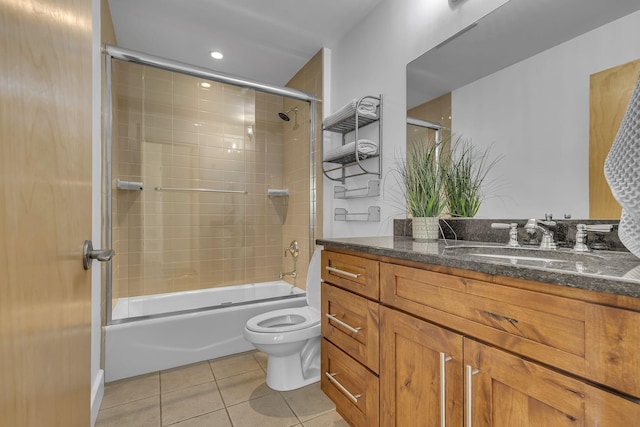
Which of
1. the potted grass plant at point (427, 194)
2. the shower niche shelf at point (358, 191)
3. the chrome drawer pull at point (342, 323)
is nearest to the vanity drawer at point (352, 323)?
the chrome drawer pull at point (342, 323)

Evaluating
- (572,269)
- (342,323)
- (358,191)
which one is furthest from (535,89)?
(342,323)

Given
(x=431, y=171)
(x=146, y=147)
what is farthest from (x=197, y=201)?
(x=431, y=171)

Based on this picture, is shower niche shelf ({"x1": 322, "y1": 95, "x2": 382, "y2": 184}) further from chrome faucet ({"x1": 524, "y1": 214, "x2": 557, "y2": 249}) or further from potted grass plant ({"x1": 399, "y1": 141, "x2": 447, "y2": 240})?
chrome faucet ({"x1": 524, "y1": 214, "x2": 557, "y2": 249})

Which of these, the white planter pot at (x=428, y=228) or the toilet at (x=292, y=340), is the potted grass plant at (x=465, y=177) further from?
the toilet at (x=292, y=340)

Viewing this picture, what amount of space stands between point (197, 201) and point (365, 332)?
2010 mm

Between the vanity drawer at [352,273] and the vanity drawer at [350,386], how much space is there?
314 mm

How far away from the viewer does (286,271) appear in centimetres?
288

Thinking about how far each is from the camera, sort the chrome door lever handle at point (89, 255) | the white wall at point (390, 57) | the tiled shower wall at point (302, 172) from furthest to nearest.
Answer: the tiled shower wall at point (302, 172) < the white wall at point (390, 57) < the chrome door lever handle at point (89, 255)

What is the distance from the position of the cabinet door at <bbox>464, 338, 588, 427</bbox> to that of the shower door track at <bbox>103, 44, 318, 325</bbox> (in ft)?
6.35

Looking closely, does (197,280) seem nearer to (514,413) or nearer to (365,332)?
(365,332)

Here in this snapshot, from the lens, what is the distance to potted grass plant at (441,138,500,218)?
143 cm

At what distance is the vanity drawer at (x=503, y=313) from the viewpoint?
2.04ft

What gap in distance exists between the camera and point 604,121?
105 centimetres

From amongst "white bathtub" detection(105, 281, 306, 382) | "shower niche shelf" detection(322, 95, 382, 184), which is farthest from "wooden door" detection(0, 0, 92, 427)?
"shower niche shelf" detection(322, 95, 382, 184)
